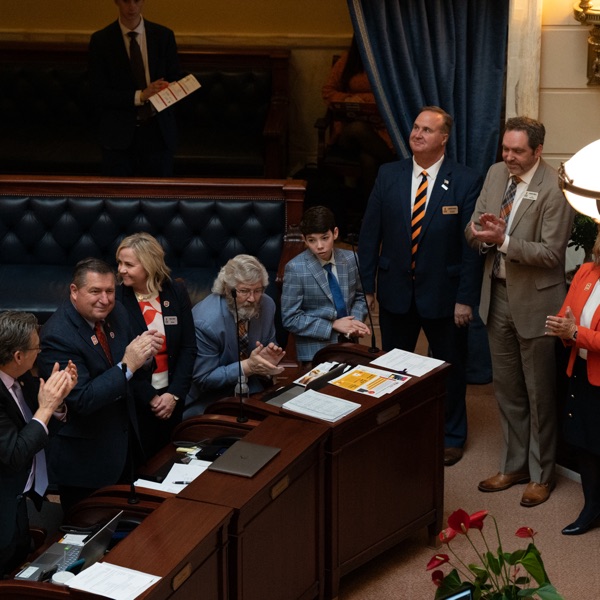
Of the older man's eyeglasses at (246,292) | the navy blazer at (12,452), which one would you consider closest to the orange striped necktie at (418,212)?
the older man's eyeglasses at (246,292)

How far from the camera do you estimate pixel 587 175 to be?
236 cm

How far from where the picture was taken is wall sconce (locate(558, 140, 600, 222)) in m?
2.34

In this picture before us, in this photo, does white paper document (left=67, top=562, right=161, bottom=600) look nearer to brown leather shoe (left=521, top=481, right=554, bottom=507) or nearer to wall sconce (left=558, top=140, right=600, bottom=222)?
wall sconce (left=558, top=140, right=600, bottom=222)

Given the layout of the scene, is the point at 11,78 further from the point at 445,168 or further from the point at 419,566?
the point at 419,566

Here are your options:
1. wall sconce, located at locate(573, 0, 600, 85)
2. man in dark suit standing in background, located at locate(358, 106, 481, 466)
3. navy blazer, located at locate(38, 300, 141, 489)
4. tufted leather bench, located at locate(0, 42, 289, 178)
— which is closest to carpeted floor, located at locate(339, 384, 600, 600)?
man in dark suit standing in background, located at locate(358, 106, 481, 466)

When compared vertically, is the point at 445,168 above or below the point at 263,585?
above

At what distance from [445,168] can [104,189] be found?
7.50ft

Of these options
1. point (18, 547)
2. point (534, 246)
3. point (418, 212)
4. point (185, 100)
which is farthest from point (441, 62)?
point (18, 547)

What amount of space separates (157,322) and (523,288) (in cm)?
171

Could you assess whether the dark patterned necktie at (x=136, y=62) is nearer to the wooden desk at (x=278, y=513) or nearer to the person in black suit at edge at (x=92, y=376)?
the person in black suit at edge at (x=92, y=376)

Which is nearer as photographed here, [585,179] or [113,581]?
[585,179]

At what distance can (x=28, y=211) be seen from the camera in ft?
22.7

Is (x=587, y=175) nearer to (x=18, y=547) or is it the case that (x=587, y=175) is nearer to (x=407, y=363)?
(x=18, y=547)

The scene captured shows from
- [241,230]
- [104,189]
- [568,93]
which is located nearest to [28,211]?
[104,189]
